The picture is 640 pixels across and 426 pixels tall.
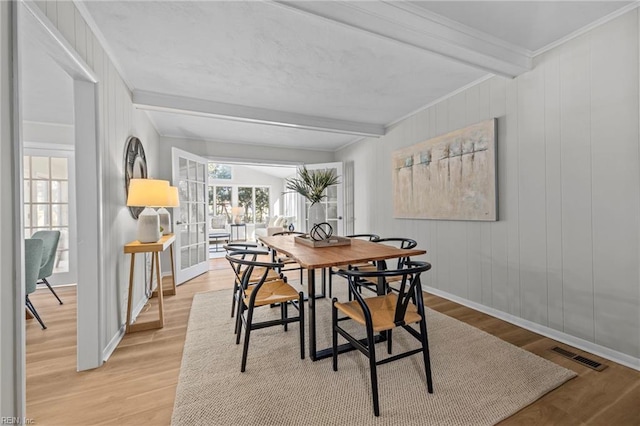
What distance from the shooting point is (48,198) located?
13.0ft

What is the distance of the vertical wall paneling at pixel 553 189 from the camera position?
2207 mm

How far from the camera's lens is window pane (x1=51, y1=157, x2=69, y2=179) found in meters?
3.97

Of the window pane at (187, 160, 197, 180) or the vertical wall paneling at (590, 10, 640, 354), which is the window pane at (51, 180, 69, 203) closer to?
the window pane at (187, 160, 197, 180)

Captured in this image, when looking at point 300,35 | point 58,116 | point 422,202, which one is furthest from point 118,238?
point 422,202

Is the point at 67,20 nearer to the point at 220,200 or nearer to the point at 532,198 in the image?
the point at 532,198

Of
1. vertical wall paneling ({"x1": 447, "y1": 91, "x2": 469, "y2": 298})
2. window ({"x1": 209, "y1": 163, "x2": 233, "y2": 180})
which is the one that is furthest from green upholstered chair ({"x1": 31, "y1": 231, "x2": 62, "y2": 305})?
window ({"x1": 209, "y1": 163, "x2": 233, "y2": 180})

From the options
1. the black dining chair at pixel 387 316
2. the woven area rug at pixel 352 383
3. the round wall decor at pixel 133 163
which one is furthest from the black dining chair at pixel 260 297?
the round wall decor at pixel 133 163

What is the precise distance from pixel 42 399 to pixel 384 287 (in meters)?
2.27

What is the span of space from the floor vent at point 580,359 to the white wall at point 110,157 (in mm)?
3328

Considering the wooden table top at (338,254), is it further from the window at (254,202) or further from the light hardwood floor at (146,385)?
the window at (254,202)

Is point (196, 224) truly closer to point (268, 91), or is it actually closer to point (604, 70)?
point (268, 91)

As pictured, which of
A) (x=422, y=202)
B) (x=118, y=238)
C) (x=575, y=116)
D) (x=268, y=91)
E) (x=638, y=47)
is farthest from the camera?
(x=422, y=202)

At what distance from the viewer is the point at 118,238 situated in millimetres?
2406

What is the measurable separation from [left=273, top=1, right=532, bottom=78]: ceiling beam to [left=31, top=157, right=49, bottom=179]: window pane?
4.36 m
